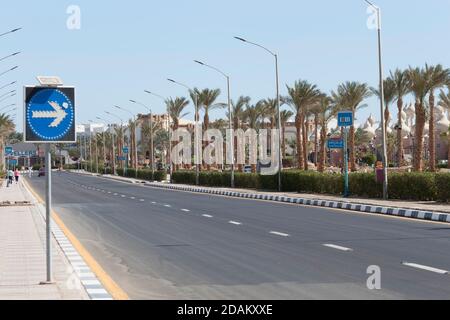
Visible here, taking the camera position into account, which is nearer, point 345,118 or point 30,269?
point 30,269

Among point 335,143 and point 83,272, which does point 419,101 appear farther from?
point 83,272

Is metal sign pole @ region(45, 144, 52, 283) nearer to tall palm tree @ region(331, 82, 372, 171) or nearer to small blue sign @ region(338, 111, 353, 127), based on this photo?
small blue sign @ region(338, 111, 353, 127)

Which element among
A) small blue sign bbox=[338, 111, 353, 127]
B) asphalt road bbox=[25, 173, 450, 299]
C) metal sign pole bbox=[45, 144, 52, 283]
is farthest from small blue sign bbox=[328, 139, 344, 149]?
metal sign pole bbox=[45, 144, 52, 283]

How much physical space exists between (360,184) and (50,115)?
2777 cm

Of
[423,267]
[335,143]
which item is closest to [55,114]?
[423,267]

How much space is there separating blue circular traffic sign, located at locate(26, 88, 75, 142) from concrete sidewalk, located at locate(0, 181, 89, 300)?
75.5 inches

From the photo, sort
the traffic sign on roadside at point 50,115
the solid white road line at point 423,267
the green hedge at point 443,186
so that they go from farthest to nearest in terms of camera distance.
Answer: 1. the green hedge at point 443,186
2. the solid white road line at point 423,267
3. the traffic sign on roadside at point 50,115

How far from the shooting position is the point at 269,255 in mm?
14812

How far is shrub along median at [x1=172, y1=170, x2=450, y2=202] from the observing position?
30453mm

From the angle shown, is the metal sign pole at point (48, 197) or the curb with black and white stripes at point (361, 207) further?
the curb with black and white stripes at point (361, 207)

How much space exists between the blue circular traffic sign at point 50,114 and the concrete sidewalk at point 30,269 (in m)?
1.92

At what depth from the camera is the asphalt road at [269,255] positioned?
418 inches

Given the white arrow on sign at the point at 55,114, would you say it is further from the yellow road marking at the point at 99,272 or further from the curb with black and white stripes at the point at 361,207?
the curb with black and white stripes at the point at 361,207

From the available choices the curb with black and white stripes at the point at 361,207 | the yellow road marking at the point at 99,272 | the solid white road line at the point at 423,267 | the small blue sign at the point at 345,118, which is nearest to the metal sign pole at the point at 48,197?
the yellow road marking at the point at 99,272
